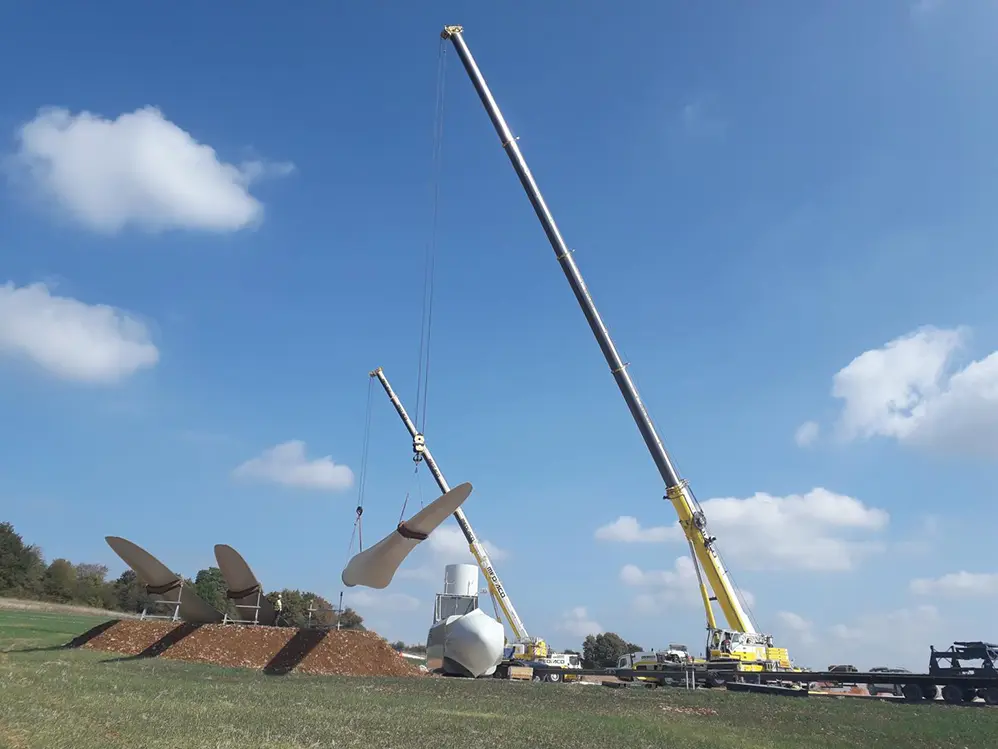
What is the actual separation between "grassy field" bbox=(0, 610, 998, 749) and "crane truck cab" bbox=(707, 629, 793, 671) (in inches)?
247

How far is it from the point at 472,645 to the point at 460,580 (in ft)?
30.0

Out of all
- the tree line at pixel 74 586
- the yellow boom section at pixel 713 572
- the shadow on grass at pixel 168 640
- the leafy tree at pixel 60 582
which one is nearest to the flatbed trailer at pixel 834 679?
the yellow boom section at pixel 713 572

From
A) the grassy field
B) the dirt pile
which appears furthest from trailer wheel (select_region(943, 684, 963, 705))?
the dirt pile

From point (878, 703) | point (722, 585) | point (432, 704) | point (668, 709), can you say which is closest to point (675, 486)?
point (722, 585)

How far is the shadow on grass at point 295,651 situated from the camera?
2666 cm

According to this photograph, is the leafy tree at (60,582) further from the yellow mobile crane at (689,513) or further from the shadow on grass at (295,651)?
the yellow mobile crane at (689,513)

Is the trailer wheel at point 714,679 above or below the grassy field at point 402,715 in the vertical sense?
above

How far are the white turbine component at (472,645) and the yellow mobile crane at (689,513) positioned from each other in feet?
31.4

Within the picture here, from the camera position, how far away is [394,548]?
1105 inches

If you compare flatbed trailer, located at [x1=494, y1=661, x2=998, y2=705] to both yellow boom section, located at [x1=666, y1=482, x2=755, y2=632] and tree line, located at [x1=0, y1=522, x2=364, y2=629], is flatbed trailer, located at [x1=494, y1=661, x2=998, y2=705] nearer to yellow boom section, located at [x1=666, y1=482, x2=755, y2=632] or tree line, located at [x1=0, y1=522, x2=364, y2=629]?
yellow boom section, located at [x1=666, y1=482, x2=755, y2=632]

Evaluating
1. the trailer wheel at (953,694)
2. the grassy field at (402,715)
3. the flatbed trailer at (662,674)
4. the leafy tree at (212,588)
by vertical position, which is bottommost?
the grassy field at (402,715)

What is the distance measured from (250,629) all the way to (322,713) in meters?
16.1

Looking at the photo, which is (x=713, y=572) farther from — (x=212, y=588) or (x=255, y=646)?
(x=212, y=588)

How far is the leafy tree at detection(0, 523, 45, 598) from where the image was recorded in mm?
69000
